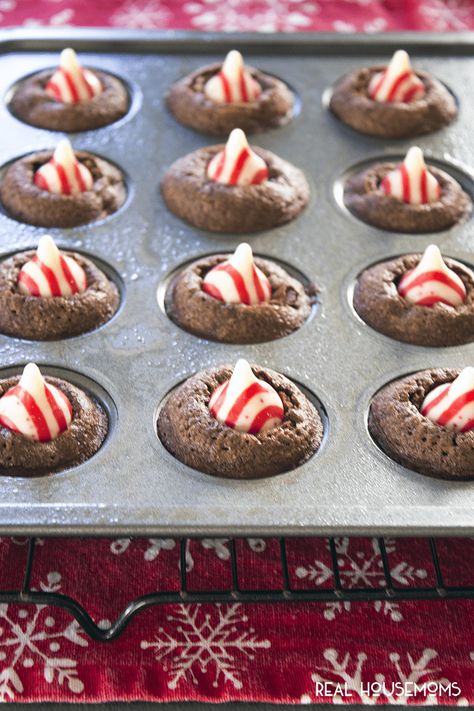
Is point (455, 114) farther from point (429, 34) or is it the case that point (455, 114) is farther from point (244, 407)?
point (244, 407)

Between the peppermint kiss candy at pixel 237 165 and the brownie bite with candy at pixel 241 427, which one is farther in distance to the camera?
the peppermint kiss candy at pixel 237 165

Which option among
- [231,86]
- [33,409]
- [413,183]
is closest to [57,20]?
[231,86]

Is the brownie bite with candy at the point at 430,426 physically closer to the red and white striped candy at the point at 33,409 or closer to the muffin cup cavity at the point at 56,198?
the red and white striped candy at the point at 33,409

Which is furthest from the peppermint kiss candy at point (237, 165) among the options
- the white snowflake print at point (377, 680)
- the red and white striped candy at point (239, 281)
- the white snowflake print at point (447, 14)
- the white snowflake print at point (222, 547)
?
the white snowflake print at point (447, 14)

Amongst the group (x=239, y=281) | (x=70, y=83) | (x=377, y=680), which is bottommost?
(x=377, y=680)

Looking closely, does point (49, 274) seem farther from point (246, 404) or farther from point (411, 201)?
point (411, 201)

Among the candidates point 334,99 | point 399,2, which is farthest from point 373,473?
point 399,2

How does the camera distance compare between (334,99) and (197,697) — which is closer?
(197,697)
